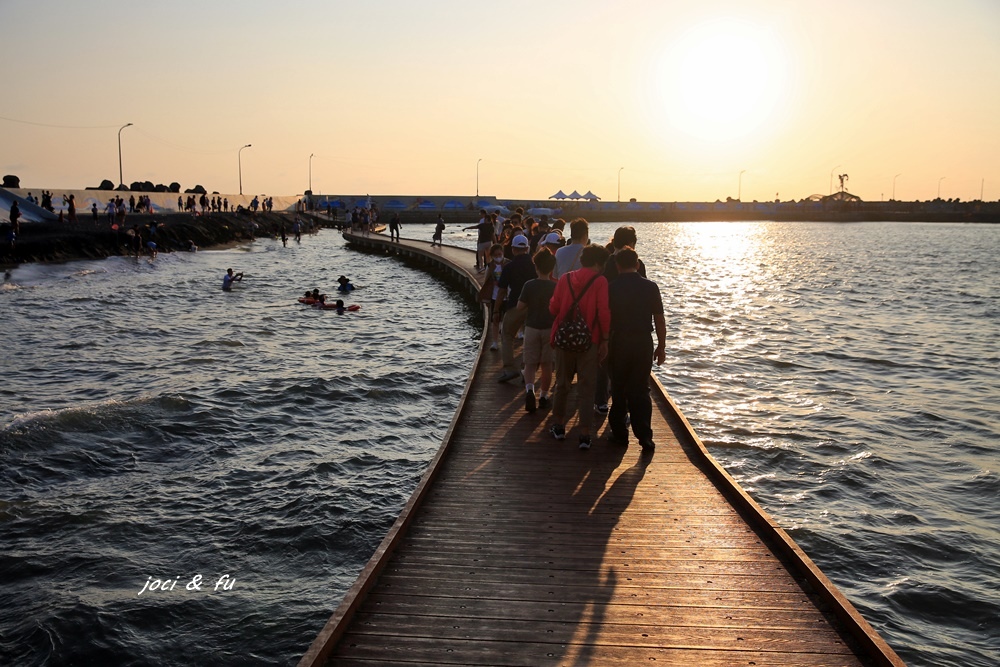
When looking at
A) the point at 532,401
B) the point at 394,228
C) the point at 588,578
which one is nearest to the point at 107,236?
the point at 394,228

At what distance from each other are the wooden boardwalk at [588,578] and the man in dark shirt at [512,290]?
305 centimetres

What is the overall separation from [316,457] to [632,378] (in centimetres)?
571

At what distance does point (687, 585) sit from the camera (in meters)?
5.29

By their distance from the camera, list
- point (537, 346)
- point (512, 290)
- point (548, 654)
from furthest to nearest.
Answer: point (512, 290) < point (537, 346) < point (548, 654)

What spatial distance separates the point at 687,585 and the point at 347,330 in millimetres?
19472

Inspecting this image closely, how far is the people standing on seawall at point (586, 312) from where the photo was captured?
24.8ft

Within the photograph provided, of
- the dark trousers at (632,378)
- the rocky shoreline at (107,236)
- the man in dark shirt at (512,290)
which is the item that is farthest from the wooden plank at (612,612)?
the rocky shoreline at (107,236)

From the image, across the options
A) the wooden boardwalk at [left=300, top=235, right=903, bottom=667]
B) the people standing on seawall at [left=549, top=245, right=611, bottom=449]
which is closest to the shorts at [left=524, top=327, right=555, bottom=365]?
the people standing on seawall at [left=549, top=245, right=611, bottom=449]

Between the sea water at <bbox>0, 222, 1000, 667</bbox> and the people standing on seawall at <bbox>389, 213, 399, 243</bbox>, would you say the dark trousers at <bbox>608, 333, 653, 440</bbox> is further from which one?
the people standing on seawall at <bbox>389, 213, 399, 243</bbox>

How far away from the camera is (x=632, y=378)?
25.3 ft

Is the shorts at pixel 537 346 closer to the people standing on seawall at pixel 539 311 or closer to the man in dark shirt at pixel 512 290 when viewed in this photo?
the people standing on seawall at pixel 539 311

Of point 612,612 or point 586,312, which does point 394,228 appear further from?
point 612,612

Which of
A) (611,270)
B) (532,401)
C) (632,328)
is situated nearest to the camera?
(632,328)

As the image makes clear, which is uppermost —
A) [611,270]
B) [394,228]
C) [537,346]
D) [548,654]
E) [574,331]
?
[394,228]
